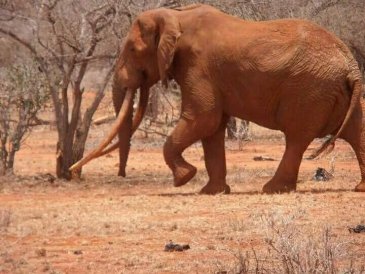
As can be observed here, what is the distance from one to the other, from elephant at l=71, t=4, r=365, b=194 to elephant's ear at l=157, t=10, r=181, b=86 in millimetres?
13

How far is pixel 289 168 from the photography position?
1324 centimetres

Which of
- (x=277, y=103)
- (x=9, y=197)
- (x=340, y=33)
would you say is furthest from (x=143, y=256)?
(x=340, y=33)

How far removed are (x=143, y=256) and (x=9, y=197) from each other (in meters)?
Answer: 6.21

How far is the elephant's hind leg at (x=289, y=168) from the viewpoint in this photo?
13.2 meters

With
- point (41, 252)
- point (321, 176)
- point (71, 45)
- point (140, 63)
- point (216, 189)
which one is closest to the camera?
point (41, 252)

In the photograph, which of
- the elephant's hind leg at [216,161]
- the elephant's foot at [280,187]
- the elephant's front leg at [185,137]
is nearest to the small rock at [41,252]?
the elephant's front leg at [185,137]

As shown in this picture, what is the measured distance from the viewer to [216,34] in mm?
13336

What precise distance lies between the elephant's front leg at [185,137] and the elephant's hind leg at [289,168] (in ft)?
3.32

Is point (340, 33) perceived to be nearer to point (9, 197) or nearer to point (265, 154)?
point (265, 154)

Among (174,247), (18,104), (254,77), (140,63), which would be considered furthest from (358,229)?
(18,104)

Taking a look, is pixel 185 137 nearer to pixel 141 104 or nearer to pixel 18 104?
pixel 141 104

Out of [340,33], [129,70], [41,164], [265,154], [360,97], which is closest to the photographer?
[360,97]

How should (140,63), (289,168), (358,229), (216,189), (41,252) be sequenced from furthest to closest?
(140,63)
(216,189)
(289,168)
(358,229)
(41,252)

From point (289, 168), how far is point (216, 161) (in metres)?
1.14
